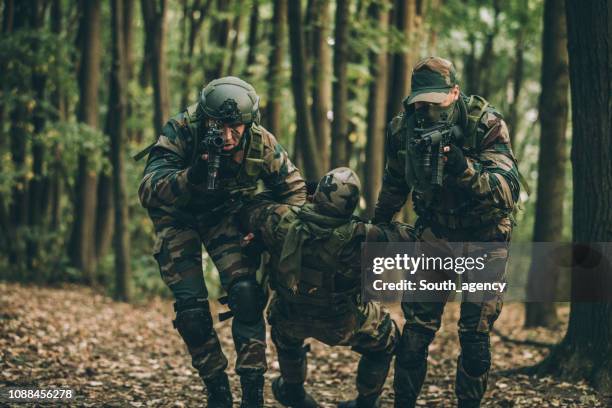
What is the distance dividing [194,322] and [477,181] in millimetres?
2037

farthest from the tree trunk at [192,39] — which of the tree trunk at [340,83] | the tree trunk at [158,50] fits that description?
the tree trunk at [340,83]

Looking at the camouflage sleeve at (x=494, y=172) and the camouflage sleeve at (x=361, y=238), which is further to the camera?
the camouflage sleeve at (x=361, y=238)

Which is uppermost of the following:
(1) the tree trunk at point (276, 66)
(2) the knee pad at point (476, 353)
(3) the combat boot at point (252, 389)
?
(1) the tree trunk at point (276, 66)

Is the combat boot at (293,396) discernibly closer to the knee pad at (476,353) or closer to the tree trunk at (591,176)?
the knee pad at (476,353)

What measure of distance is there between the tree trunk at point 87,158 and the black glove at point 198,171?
332 inches

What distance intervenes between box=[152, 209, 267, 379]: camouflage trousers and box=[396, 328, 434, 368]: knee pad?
918 millimetres

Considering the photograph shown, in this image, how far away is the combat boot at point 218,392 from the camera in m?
5.40

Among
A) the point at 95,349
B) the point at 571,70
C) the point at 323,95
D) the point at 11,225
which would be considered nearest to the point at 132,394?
the point at 95,349

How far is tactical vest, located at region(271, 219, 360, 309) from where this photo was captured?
5023mm

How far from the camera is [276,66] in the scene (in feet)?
43.2

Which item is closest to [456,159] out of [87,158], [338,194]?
[338,194]

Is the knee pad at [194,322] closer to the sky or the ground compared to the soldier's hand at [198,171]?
closer to the ground

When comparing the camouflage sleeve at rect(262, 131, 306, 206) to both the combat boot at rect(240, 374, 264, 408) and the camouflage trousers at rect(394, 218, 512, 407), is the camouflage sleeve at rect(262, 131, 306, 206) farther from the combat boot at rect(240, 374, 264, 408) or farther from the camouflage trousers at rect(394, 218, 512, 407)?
the combat boot at rect(240, 374, 264, 408)

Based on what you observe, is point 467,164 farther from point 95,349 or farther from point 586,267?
point 95,349
